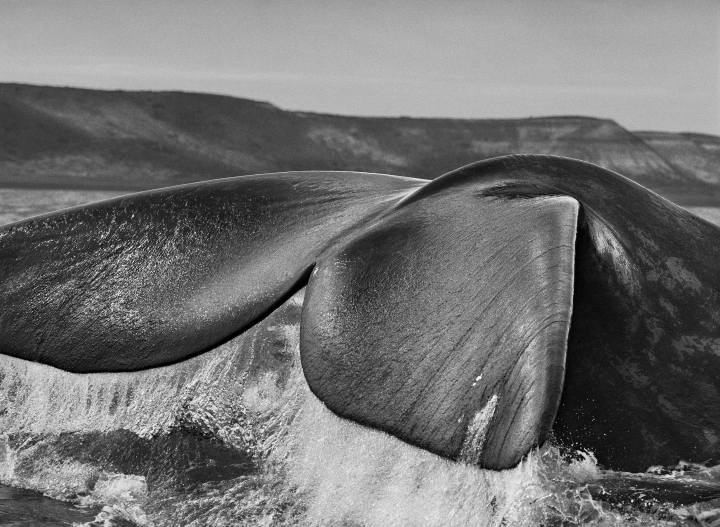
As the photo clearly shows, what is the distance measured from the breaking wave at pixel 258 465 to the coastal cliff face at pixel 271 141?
1054 inches

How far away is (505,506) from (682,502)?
1195 millimetres

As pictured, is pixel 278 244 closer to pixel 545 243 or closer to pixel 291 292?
pixel 291 292

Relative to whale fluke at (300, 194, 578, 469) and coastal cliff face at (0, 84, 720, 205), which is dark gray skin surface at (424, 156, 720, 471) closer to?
whale fluke at (300, 194, 578, 469)

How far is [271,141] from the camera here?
3816 centimetres

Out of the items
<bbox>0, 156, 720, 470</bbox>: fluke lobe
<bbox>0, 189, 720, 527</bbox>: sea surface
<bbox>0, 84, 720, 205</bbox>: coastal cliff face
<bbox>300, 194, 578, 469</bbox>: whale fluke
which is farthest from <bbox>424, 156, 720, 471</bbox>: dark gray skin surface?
<bbox>0, 84, 720, 205</bbox>: coastal cliff face

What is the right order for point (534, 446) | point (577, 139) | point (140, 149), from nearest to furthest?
point (534, 446) → point (140, 149) → point (577, 139)

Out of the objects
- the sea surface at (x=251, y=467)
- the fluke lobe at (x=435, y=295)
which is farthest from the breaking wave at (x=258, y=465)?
the fluke lobe at (x=435, y=295)

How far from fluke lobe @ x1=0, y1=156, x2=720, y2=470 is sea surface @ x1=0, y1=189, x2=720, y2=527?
0.12 metres

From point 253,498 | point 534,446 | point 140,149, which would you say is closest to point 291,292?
point 253,498

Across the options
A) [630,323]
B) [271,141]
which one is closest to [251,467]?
[630,323]

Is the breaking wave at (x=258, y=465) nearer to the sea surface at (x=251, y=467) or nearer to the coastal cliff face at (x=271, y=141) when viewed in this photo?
the sea surface at (x=251, y=467)

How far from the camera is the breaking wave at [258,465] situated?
3.72 metres

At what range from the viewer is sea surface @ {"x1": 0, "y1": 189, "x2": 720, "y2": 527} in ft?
12.3

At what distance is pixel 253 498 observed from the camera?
15.1ft
